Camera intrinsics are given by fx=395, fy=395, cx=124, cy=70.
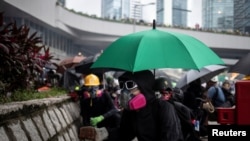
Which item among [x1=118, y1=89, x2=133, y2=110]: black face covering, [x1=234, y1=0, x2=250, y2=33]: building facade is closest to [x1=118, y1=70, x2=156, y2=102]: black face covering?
[x1=118, y1=89, x2=133, y2=110]: black face covering

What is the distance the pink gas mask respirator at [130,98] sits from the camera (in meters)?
3.62

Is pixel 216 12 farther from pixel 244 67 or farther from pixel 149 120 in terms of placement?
pixel 149 120

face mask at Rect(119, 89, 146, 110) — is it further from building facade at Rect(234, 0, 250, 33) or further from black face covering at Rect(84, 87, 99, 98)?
building facade at Rect(234, 0, 250, 33)

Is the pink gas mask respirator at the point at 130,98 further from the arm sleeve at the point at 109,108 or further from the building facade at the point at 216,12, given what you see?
the building facade at the point at 216,12

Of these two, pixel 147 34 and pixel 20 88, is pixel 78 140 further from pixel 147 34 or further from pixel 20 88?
pixel 147 34

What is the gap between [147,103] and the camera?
3.70 metres

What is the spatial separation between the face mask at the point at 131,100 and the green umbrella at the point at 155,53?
0.26 m

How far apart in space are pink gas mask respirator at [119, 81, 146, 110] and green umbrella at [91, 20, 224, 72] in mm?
174

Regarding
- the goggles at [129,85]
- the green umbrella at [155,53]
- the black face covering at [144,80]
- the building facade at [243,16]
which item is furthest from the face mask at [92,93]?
the building facade at [243,16]

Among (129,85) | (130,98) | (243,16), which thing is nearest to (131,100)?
(130,98)

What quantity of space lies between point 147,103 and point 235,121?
893mm

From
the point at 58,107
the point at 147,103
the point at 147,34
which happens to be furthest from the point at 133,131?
the point at 58,107

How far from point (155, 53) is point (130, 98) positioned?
24.6 inches

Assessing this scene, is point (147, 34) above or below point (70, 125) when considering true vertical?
above
